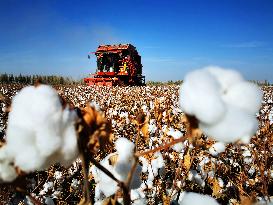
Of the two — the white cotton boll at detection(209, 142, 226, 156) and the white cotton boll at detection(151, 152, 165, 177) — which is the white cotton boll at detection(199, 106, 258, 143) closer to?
the white cotton boll at detection(151, 152, 165, 177)

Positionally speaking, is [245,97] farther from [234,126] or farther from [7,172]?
[7,172]

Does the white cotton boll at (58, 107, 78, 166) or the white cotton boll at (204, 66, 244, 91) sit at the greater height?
the white cotton boll at (204, 66, 244, 91)

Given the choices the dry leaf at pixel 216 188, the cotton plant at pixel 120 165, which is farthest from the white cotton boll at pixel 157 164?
the cotton plant at pixel 120 165

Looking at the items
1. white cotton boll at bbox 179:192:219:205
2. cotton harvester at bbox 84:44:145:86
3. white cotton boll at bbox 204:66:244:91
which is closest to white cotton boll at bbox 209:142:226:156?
white cotton boll at bbox 179:192:219:205

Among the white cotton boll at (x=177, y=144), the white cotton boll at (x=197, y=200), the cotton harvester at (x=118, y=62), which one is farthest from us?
the cotton harvester at (x=118, y=62)

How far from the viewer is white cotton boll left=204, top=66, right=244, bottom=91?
0.66 metres

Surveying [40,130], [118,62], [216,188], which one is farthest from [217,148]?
[118,62]

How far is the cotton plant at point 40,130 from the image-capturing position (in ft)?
2.16

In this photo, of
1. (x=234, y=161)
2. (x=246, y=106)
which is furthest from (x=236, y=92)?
(x=234, y=161)

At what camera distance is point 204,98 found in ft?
2.12

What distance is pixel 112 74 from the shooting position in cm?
1892

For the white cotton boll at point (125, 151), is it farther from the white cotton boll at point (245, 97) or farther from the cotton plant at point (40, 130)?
the white cotton boll at point (245, 97)

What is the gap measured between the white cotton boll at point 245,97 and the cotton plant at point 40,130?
32cm

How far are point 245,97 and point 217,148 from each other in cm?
199
